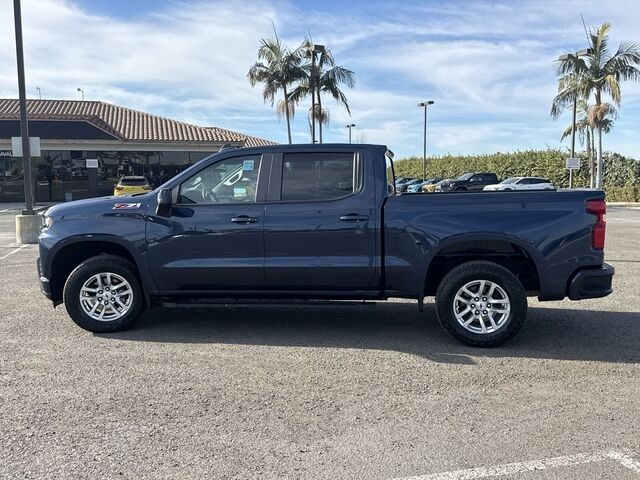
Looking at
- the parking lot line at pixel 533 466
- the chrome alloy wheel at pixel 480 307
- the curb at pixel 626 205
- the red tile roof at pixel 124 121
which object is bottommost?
the parking lot line at pixel 533 466

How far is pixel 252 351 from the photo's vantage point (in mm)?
5281

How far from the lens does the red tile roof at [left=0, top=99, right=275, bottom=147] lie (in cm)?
3100

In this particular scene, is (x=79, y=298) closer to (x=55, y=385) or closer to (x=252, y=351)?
(x=55, y=385)

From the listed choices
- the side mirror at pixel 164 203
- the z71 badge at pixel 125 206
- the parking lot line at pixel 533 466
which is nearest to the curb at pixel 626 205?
the side mirror at pixel 164 203

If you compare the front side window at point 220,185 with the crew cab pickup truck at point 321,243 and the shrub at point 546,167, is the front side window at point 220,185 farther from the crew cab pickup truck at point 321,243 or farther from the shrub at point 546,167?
the shrub at point 546,167

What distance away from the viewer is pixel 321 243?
5.50 metres

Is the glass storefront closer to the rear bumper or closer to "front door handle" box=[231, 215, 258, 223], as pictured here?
"front door handle" box=[231, 215, 258, 223]

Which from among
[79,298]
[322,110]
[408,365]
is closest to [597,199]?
[408,365]

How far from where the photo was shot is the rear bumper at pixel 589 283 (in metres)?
5.24

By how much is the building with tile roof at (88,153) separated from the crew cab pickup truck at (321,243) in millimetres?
25227

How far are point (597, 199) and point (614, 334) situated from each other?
1536 mm

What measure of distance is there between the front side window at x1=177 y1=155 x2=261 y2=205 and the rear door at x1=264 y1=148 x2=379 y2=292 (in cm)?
23

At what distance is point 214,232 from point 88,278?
55.3 inches

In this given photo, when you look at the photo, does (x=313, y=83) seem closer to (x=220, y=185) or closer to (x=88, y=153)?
(x=88, y=153)
